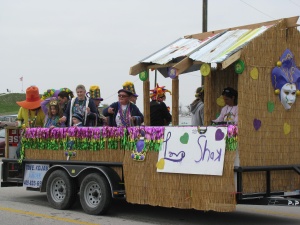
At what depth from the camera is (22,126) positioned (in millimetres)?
11859

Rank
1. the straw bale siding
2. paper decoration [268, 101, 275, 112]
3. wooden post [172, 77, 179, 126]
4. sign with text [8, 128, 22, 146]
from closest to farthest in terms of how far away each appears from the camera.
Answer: the straw bale siding → paper decoration [268, 101, 275, 112] → wooden post [172, 77, 179, 126] → sign with text [8, 128, 22, 146]

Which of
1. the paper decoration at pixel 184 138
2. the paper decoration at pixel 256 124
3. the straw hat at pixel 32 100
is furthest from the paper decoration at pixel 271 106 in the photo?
the straw hat at pixel 32 100

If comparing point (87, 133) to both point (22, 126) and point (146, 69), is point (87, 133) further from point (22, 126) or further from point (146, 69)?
point (22, 126)

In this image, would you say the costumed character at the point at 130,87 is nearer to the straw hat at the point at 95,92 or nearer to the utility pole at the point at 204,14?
the straw hat at the point at 95,92

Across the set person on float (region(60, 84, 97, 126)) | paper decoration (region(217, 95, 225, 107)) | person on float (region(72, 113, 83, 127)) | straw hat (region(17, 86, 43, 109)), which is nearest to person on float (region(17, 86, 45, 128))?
straw hat (region(17, 86, 43, 109))

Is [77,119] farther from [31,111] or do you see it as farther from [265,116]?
[265,116]

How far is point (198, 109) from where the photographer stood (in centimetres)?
1030

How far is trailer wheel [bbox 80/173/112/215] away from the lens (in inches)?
373

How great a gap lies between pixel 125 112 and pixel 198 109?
1.30 metres

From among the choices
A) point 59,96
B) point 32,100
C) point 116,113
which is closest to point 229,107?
point 116,113

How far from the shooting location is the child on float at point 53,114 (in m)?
11.2

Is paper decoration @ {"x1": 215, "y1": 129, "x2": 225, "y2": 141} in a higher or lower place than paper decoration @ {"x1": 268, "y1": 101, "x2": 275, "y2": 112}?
lower

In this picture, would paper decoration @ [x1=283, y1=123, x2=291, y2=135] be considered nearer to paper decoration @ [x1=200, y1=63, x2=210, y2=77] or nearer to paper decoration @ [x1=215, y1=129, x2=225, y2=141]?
paper decoration @ [x1=215, y1=129, x2=225, y2=141]

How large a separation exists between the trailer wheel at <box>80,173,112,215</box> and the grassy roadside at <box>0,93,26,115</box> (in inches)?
2660
